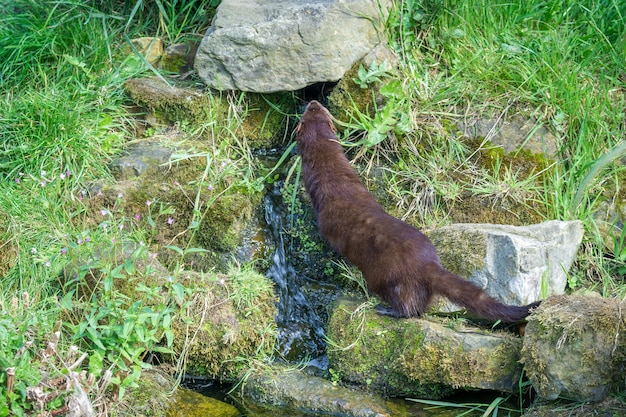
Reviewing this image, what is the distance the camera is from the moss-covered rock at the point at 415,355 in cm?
457

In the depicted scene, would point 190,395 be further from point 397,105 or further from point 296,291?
point 397,105

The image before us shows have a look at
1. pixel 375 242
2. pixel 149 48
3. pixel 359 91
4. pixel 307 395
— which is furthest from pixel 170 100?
pixel 307 395

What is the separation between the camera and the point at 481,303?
454cm

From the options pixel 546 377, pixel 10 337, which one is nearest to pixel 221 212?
pixel 10 337

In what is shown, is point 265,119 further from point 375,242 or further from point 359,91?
point 375,242

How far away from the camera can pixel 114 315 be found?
176 inches

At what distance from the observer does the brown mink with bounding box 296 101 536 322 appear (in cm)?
460

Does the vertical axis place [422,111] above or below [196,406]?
above

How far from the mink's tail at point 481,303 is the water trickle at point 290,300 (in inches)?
45.5

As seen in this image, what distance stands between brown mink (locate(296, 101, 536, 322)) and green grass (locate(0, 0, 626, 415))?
0.38 meters

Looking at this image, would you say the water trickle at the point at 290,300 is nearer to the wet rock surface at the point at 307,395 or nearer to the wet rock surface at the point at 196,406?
the wet rock surface at the point at 307,395

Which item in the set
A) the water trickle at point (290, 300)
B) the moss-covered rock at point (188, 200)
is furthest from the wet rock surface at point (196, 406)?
the moss-covered rock at point (188, 200)

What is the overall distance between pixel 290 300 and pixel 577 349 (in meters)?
2.09

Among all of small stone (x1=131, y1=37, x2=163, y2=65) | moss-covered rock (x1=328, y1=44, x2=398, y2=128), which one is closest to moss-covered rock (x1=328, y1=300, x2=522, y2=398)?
moss-covered rock (x1=328, y1=44, x2=398, y2=128)
